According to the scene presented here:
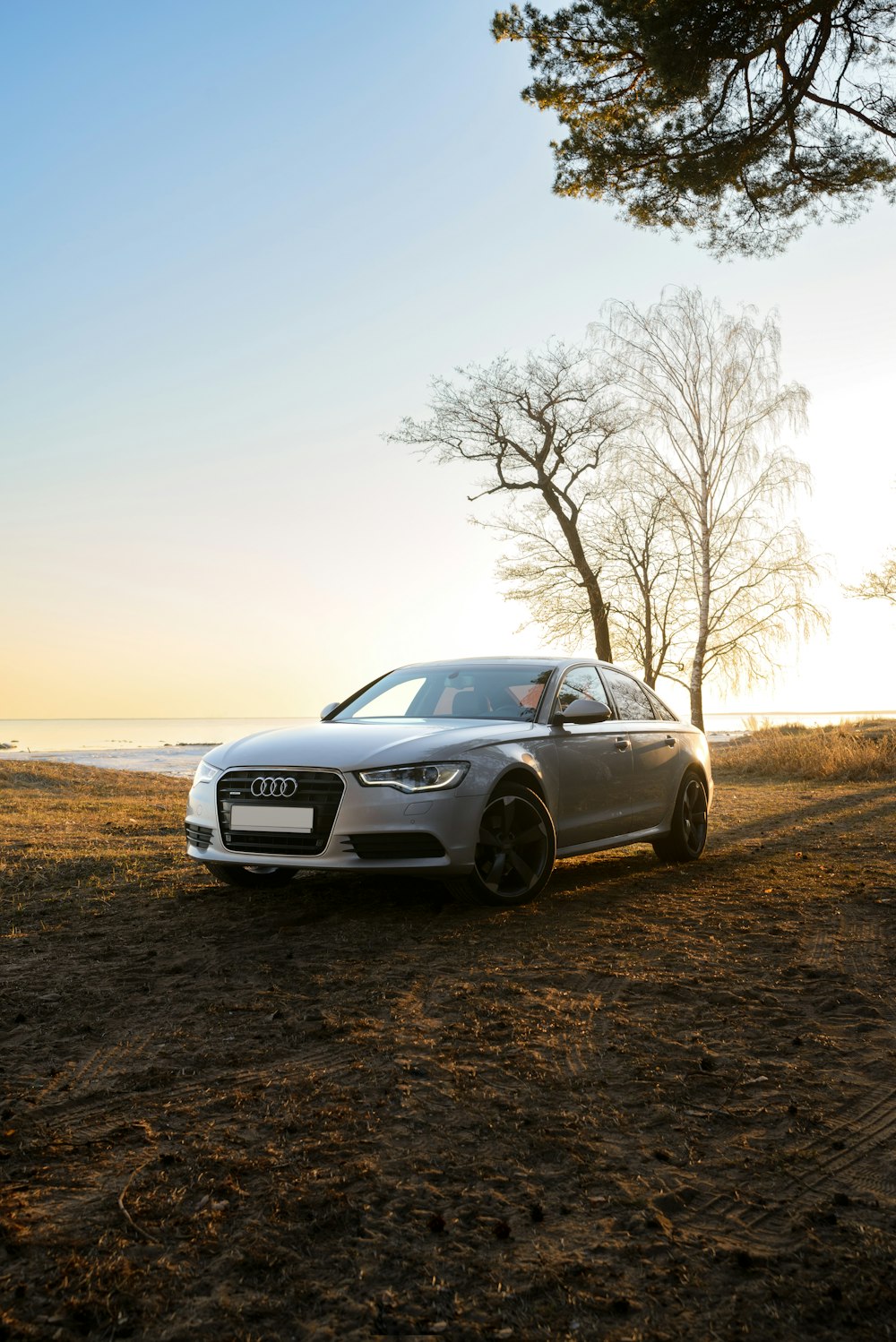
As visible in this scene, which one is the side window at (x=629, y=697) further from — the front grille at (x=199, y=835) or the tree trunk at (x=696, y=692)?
the tree trunk at (x=696, y=692)

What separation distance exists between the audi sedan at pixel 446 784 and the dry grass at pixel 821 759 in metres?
11.8

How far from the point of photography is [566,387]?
27.8 metres

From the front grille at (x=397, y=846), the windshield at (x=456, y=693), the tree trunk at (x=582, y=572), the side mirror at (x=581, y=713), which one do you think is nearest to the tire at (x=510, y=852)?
the front grille at (x=397, y=846)

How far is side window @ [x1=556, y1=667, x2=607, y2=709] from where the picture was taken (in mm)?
7518

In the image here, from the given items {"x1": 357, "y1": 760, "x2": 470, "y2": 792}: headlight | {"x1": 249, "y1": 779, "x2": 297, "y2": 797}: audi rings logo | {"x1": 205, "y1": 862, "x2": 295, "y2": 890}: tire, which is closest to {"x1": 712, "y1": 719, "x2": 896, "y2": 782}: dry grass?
{"x1": 205, "y1": 862, "x2": 295, "y2": 890}: tire

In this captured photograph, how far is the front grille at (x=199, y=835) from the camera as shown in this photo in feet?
21.4

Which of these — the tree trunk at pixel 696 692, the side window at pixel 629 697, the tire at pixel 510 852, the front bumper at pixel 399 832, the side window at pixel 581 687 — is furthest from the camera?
the tree trunk at pixel 696 692

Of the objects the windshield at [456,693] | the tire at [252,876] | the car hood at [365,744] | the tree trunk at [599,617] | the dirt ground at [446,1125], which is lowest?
the dirt ground at [446,1125]

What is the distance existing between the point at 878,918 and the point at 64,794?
13995mm

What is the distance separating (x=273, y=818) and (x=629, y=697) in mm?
3608

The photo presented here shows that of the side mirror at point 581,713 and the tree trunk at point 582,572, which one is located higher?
the tree trunk at point 582,572

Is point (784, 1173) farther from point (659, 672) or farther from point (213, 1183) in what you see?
point (659, 672)

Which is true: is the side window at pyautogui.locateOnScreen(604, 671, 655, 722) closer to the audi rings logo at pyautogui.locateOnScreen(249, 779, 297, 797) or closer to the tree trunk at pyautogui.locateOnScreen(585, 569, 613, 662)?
the audi rings logo at pyautogui.locateOnScreen(249, 779, 297, 797)

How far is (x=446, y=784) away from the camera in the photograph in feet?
19.6
